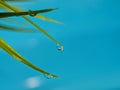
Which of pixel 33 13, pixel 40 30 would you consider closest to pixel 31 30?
pixel 40 30

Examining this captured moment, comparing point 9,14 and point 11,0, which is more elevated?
point 11,0

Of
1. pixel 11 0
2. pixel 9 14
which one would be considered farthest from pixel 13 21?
pixel 9 14

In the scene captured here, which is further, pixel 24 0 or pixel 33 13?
pixel 24 0

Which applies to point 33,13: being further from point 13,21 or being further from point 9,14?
point 13,21

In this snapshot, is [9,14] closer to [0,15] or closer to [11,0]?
[0,15]

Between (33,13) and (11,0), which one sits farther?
(11,0)

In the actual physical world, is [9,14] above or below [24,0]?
below

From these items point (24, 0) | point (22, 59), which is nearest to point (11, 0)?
point (24, 0)
